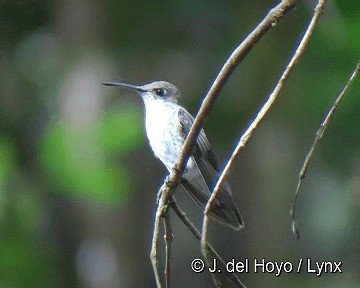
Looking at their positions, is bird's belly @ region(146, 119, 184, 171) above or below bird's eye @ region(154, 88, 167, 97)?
below

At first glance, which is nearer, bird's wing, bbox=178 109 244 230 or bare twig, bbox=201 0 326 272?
bare twig, bbox=201 0 326 272

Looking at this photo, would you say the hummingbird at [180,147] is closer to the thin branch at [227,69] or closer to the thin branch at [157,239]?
the thin branch at [157,239]

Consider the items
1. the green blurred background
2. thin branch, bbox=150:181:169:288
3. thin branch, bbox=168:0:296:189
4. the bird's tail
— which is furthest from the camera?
the green blurred background

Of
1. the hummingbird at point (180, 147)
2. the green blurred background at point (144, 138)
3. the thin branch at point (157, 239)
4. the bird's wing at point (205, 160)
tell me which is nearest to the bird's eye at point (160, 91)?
the hummingbird at point (180, 147)

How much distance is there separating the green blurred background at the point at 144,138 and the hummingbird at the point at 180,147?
101cm

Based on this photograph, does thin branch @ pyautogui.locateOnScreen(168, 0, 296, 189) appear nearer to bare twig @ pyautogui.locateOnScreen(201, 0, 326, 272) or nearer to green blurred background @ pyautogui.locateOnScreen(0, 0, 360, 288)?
bare twig @ pyautogui.locateOnScreen(201, 0, 326, 272)

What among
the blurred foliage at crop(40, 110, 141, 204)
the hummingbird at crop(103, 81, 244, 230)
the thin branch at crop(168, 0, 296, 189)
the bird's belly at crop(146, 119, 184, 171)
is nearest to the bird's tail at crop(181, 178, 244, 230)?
the hummingbird at crop(103, 81, 244, 230)

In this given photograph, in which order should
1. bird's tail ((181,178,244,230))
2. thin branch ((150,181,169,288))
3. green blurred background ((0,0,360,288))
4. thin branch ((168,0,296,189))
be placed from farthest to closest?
1. green blurred background ((0,0,360,288))
2. bird's tail ((181,178,244,230))
3. thin branch ((150,181,169,288))
4. thin branch ((168,0,296,189))

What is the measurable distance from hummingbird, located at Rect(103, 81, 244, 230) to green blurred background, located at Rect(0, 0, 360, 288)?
1011 millimetres

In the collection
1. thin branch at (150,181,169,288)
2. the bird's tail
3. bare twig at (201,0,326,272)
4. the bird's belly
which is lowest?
the bird's belly

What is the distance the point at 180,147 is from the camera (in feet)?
10.8

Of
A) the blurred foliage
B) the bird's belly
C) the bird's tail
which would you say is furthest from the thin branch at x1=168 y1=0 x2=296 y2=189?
the blurred foliage

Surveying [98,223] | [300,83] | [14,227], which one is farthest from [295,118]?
[14,227]

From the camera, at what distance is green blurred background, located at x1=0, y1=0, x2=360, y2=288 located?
4.89 metres
